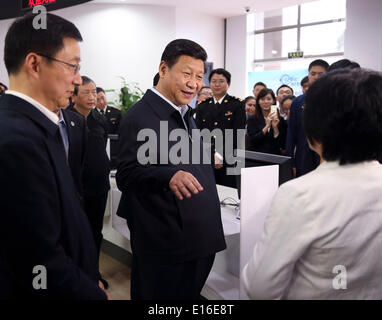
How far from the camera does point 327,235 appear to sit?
858 millimetres

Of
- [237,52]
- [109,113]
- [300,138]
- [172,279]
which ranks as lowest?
[172,279]

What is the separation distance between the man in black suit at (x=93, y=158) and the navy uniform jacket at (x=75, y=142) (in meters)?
0.67

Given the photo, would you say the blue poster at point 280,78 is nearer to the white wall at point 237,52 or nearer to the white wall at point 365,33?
the white wall at point 237,52

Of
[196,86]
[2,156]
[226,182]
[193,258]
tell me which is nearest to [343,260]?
[193,258]

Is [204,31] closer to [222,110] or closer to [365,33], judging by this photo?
[365,33]

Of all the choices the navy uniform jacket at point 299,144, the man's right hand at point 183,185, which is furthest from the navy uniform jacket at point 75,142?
the navy uniform jacket at point 299,144

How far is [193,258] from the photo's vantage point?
1.45 metres

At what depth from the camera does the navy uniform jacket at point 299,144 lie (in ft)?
9.57

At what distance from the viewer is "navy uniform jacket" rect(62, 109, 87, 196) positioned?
1.81m

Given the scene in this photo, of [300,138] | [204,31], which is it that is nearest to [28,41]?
[300,138]

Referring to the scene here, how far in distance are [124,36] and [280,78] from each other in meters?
3.68

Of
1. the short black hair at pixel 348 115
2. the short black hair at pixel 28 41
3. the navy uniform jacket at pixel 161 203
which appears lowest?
the navy uniform jacket at pixel 161 203

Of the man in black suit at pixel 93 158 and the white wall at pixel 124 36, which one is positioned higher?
the white wall at pixel 124 36

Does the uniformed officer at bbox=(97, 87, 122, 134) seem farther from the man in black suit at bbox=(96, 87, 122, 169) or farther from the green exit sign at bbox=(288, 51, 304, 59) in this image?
the green exit sign at bbox=(288, 51, 304, 59)
